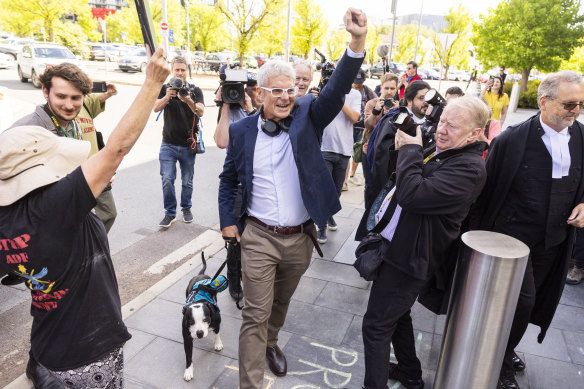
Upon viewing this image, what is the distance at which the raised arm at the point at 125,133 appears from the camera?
152 centimetres

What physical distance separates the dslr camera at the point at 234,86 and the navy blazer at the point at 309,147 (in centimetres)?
121

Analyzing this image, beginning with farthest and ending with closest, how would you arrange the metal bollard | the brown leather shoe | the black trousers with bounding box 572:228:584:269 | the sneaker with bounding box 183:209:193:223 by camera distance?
the sneaker with bounding box 183:209:193:223, the black trousers with bounding box 572:228:584:269, the brown leather shoe, the metal bollard

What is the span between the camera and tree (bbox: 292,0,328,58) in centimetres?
2928

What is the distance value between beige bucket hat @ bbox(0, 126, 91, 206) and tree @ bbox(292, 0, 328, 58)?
30.2 meters

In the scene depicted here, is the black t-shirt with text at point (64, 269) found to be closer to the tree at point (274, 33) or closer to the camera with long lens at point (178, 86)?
the camera with long lens at point (178, 86)

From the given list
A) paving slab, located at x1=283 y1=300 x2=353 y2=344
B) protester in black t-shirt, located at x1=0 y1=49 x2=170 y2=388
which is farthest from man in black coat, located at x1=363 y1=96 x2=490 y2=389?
protester in black t-shirt, located at x1=0 y1=49 x2=170 y2=388

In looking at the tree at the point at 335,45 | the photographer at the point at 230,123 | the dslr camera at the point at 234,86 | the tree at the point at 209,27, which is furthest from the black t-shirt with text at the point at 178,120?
the tree at the point at 335,45

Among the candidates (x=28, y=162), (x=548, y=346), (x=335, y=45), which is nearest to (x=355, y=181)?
(x=548, y=346)

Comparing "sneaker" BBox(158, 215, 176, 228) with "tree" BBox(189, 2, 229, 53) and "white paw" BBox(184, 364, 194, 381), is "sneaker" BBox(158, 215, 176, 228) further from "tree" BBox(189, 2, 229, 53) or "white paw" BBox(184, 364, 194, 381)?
"tree" BBox(189, 2, 229, 53)

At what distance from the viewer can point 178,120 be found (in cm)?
559

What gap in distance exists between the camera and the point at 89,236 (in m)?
1.82

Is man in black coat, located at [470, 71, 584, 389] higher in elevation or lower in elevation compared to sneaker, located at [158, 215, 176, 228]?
higher

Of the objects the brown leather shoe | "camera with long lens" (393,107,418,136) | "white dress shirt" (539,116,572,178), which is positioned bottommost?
the brown leather shoe

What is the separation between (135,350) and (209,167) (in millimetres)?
5683
